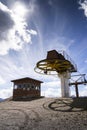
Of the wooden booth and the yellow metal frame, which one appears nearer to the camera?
the yellow metal frame

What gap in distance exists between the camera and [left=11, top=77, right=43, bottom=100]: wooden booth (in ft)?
124

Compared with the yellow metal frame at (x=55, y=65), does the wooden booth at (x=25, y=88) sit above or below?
below

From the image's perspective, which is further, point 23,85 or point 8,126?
point 23,85

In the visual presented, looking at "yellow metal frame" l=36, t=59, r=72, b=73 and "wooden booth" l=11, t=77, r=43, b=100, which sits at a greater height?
"yellow metal frame" l=36, t=59, r=72, b=73

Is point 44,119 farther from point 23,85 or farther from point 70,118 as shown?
point 23,85

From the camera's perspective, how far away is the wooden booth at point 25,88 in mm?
37781

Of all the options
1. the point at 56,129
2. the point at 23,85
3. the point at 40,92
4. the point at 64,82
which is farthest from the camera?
the point at 40,92

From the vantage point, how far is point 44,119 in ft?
49.1

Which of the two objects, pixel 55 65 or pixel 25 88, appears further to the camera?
pixel 25 88

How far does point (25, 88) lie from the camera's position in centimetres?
3825

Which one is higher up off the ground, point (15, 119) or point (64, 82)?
point (64, 82)

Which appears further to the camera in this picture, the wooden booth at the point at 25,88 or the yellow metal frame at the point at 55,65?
the wooden booth at the point at 25,88

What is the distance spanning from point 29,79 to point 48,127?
87.7 feet

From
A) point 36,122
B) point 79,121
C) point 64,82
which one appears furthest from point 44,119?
point 64,82
